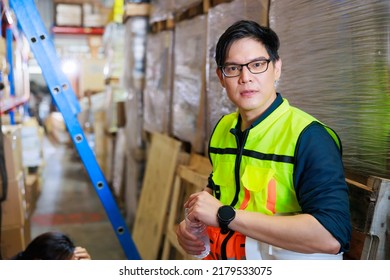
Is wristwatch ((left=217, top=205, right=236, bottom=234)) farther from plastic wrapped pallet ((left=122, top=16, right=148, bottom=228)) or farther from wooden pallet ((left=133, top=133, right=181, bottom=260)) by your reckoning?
plastic wrapped pallet ((left=122, top=16, right=148, bottom=228))

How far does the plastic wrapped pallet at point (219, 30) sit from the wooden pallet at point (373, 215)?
635mm

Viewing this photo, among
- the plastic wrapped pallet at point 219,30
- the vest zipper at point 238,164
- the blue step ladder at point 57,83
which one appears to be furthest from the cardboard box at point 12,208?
the vest zipper at point 238,164

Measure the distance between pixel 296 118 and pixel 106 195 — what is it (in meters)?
1.17

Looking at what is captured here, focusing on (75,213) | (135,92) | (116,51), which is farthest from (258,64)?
(116,51)

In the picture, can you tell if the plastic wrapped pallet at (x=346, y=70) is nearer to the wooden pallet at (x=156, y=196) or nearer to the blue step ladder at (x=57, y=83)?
the blue step ladder at (x=57, y=83)

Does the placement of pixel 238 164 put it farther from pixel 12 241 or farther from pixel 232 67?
pixel 12 241

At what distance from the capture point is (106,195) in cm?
184

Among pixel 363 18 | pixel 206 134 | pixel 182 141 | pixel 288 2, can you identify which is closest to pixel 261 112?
pixel 363 18

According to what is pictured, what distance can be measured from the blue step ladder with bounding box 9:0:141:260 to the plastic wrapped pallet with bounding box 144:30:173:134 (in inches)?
34.7

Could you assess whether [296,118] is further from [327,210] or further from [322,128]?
[327,210]

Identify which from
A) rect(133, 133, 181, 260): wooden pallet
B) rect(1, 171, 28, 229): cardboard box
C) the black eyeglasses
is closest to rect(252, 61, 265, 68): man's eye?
the black eyeglasses

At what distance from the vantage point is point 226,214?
80 cm

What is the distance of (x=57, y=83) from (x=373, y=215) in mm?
1270

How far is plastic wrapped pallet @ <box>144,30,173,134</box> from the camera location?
2601 millimetres
